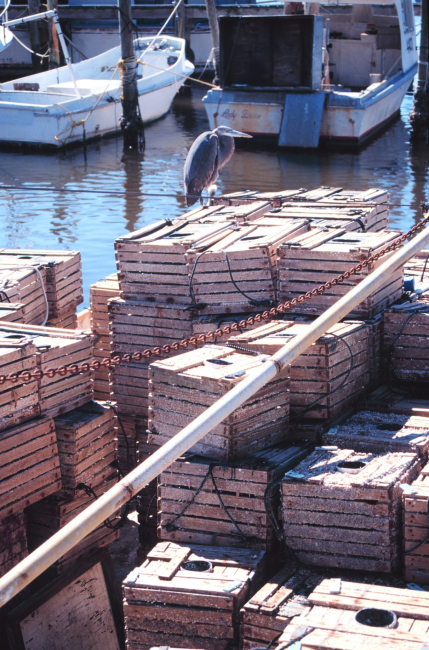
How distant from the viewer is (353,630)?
4.80 meters

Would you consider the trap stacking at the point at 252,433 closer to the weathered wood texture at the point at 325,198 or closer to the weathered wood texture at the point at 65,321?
the weathered wood texture at the point at 65,321

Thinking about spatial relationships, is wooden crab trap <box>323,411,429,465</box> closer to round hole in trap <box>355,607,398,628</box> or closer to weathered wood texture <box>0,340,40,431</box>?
round hole in trap <box>355,607,398,628</box>

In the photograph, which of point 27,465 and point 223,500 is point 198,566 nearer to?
A: point 223,500

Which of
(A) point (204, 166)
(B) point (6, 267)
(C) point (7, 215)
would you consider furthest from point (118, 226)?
(B) point (6, 267)

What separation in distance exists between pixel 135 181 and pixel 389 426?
18687 mm

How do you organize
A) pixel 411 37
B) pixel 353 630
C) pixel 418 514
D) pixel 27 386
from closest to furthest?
pixel 353 630
pixel 418 514
pixel 27 386
pixel 411 37

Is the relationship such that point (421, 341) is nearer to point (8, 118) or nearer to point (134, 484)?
point (134, 484)

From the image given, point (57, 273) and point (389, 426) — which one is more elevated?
point (57, 273)

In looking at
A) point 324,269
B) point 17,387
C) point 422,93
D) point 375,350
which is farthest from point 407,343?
point 422,93

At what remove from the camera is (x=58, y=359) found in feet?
24.1

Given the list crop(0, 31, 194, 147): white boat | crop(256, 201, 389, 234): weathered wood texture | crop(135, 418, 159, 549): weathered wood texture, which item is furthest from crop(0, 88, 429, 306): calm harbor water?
crop(135, 418, 159, 549): weathered wood texture

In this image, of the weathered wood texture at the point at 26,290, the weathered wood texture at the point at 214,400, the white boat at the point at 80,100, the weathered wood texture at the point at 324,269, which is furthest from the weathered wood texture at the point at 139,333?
the white boat at the point at 80,100

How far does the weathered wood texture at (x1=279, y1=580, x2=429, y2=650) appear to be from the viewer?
4.68 m

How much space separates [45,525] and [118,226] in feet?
44.4
